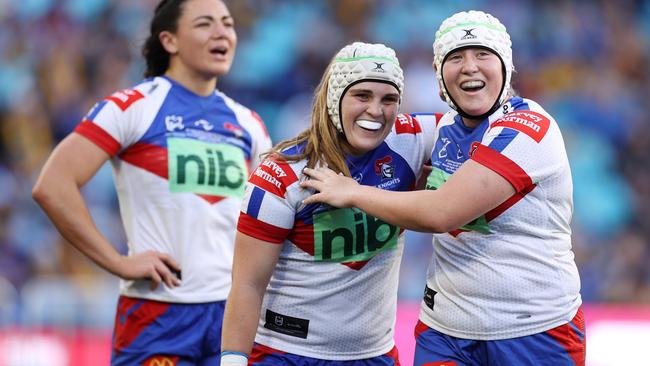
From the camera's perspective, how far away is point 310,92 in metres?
11.1

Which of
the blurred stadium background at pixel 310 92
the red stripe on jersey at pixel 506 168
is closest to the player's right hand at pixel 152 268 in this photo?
the red stripe on jersey at pixel 506 168

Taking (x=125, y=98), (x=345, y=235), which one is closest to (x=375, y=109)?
(x=345, y=235)

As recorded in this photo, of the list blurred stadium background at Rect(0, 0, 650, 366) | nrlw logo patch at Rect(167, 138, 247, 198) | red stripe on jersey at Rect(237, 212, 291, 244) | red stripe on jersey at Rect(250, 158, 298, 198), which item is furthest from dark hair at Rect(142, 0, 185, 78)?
blurred stadium background at Rect(0, 0, 650, 366)

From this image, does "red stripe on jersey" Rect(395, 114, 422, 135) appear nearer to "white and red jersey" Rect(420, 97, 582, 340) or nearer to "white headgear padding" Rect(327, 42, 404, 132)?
"white headgear padding" Rect(327, 42, 404, 132)

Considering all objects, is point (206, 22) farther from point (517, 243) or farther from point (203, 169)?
point (517, 243)

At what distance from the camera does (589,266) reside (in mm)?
10117

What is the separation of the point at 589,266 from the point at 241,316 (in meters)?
6.59

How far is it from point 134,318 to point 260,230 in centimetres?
131

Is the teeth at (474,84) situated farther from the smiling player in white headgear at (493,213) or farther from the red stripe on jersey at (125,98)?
the red stripe on jersey at (125,98)

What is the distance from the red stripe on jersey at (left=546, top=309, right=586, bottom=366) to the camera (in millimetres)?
4043

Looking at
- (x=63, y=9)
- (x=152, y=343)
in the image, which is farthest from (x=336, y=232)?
(x=63, y=9)

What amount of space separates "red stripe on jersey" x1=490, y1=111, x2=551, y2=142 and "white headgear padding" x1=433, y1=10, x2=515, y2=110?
0.14 m

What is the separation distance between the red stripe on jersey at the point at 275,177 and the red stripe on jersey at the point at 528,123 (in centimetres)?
82

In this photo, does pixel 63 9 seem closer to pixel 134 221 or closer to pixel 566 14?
pixel 566 14
